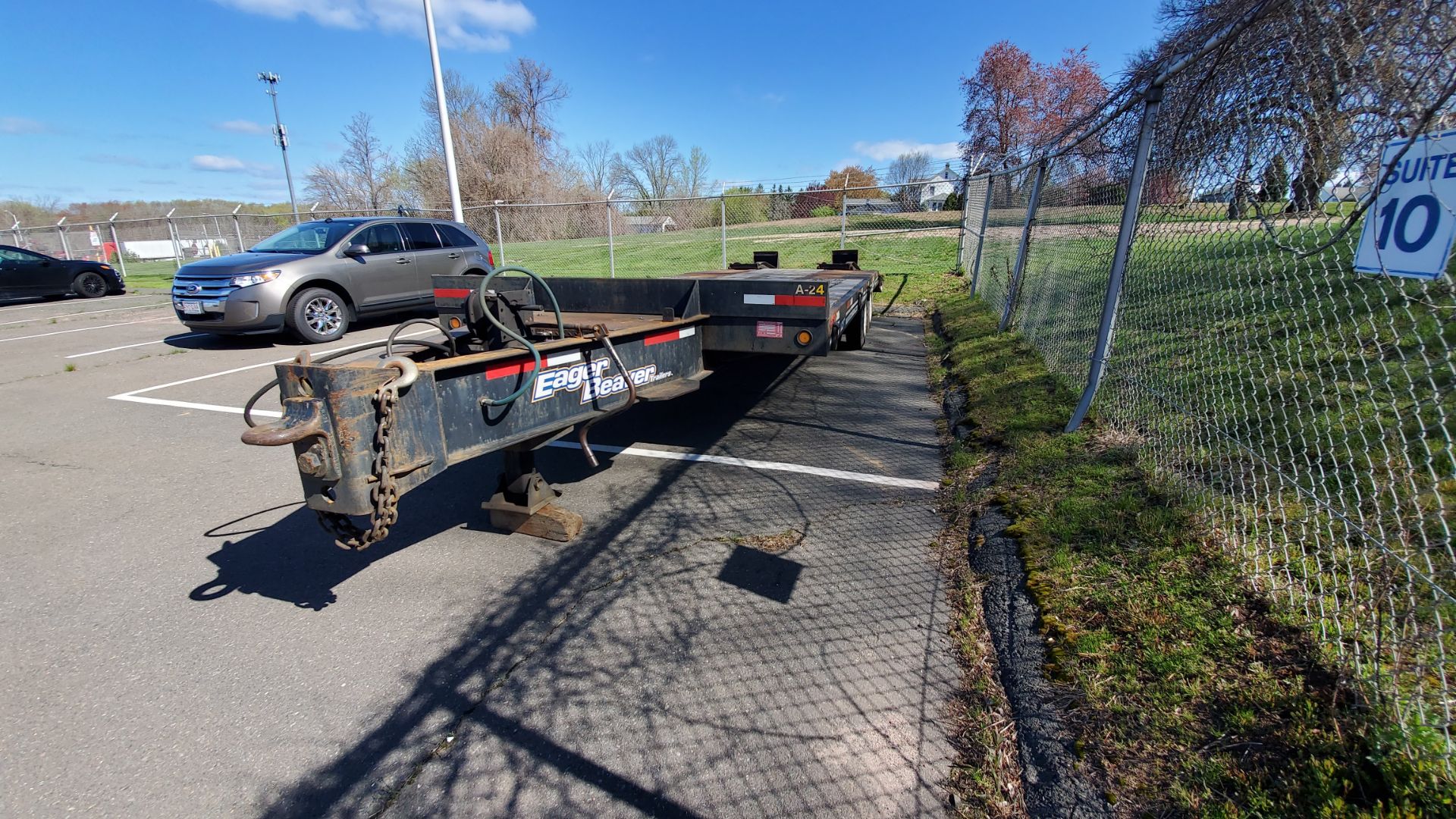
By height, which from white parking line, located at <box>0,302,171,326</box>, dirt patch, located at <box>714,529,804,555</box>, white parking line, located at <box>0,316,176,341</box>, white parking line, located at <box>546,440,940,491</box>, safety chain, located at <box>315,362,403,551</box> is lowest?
dirt patch, located at <box>714,529,804,555</box>

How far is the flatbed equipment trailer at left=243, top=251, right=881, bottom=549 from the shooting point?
2.35m

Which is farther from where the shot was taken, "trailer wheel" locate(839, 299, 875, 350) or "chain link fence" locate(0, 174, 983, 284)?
"chain link fence" locate(0, 174, 983, 284)

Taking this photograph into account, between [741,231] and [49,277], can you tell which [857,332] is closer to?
[741,231]

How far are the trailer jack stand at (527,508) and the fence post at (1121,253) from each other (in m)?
3.30

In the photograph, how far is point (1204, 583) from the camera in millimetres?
2422

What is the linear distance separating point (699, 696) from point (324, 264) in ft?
30.9

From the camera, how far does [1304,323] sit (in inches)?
184

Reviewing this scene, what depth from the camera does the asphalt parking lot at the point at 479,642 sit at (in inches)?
78.1

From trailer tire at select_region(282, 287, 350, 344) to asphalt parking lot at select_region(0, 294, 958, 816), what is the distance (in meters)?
4.26

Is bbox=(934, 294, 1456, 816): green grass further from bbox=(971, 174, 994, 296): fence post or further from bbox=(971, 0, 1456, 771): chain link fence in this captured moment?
bbox=(971, 174, 994, 296): fence post

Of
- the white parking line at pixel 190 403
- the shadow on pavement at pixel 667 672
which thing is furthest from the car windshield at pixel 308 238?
the shadow on pavement at pixel 667 672

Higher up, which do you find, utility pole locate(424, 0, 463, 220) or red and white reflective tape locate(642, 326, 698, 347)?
utility pole locate(424, 0, 463, 220)

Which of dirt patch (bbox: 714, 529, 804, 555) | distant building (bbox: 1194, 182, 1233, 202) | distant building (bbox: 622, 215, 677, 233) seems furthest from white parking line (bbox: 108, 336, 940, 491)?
distant building (bbox: 622, 215, 677, 233)

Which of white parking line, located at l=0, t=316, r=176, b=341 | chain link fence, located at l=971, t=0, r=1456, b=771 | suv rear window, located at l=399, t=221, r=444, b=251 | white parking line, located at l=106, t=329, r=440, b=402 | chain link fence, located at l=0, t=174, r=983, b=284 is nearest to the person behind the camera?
chain link fence, located at l=971, t=0, r=1456, b=771
